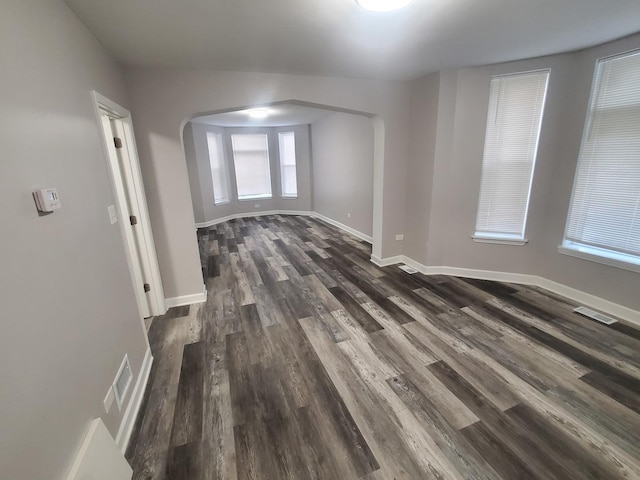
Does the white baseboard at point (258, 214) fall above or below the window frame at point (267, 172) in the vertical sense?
below

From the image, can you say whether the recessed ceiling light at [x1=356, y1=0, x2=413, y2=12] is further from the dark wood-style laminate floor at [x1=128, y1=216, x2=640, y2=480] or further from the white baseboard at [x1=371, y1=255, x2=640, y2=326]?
the white baseboard at [x1=371, y1=255, x2=640, y2=326]

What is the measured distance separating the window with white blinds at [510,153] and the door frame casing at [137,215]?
3806 millimetres

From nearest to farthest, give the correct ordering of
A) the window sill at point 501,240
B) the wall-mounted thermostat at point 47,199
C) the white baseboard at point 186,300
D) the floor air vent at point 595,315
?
1. the wall-mounted thermostat at point 47,199
2. the floor air vent at point 595,315
3. the white baseboard at point 186,300
4. the window sill at point 501,240

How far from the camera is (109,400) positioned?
60.4 inches

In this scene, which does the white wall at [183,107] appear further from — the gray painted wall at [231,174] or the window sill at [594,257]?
the gray painted wall at [231,174]

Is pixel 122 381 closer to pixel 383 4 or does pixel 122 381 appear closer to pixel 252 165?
pixel 383 4

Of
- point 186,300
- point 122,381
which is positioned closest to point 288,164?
point 186,300

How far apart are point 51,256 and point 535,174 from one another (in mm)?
4216

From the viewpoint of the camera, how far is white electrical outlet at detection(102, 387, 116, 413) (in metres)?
1.49

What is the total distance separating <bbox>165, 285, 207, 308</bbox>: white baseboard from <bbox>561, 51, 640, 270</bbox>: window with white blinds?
4.26 meters

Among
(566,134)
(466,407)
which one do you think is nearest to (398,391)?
(466,407)

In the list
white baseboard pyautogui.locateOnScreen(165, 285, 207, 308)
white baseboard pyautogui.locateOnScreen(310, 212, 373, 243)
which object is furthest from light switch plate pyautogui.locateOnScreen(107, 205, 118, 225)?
white baseboard pyautogui.locateOnScreen(310, 212, 373, 243)

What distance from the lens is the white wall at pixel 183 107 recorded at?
9.00ft

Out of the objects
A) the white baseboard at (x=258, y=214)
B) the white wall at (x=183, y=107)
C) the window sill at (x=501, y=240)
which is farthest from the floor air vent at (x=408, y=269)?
the white baseboard at (x=258, y=214)
